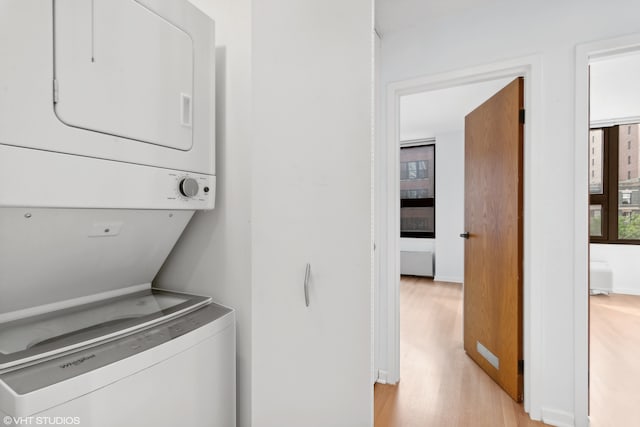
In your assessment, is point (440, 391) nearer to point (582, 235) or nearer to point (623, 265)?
point (582, 235)

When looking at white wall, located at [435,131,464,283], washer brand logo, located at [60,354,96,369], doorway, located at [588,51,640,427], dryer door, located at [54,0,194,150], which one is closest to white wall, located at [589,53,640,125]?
doorway, located at [588,51,640,427]

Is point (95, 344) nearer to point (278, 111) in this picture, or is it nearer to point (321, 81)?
point (278, 111)

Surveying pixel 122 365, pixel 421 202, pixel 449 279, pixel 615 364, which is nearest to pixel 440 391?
pixel 615 364

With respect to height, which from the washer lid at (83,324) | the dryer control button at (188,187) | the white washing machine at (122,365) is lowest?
the white washing machine at (122,365)

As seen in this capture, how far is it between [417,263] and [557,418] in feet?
12.5

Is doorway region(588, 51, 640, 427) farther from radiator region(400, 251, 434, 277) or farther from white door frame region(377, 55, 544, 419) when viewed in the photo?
radiator region(400, 251, 434, 277)

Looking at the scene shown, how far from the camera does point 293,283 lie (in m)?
0.97

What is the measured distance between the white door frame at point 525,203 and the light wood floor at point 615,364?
17.9 inches

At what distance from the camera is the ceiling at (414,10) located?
198cm

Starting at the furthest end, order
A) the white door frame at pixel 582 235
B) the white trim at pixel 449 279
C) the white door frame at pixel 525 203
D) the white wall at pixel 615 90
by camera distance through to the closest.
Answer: the white trim at pixel 449 279 → the white wall at pixel 615 90 → the white door frame at pixel 525 203 → the white door frame at pixel 582 235

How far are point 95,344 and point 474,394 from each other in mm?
2256

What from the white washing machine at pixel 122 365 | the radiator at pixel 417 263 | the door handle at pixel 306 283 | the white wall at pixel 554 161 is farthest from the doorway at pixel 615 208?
the white washing machine at pixel 122 365

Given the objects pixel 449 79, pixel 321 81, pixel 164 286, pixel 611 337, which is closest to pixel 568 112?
pixel 449 79

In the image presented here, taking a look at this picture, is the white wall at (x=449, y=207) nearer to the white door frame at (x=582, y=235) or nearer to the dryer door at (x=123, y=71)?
the white door frame at (x=582, y=235)
